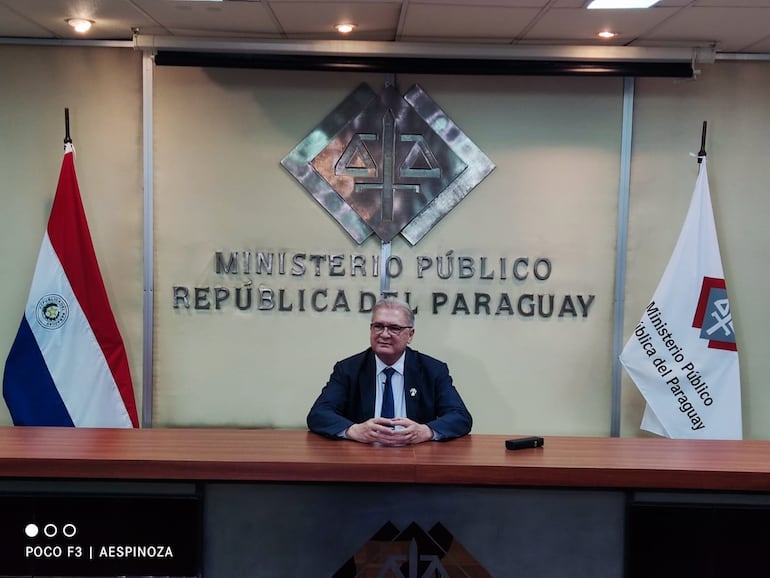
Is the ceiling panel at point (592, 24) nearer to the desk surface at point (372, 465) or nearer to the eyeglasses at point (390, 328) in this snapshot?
the eyeglasses at point (390, 328)

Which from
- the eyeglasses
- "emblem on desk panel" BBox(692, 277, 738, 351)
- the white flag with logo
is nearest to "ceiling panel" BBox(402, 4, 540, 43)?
the white flag with logo

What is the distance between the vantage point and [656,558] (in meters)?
2.11

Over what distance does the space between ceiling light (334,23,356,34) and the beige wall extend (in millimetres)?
349

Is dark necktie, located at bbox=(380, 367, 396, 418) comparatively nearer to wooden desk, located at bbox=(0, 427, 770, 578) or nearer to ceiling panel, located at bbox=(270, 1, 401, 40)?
wooden desk, located at bbox=(0, 427, 770, 578)

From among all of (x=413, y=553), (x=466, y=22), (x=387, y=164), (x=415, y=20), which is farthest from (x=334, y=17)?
(x=413, y=553)

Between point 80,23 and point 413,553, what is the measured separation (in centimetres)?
284

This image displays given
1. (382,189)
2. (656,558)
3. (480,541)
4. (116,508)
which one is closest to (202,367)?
(382,189)

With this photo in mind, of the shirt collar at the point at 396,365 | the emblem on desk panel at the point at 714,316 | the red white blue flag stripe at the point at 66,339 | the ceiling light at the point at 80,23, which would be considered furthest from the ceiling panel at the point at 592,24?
the red white blue flag stripe at the point at 66,339

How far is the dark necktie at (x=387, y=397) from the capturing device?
9.30ft

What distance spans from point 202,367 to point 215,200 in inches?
34.4

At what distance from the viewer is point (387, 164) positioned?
392 cm

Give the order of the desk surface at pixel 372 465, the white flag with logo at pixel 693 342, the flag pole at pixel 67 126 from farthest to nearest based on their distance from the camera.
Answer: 1. the white flag with logo at pixel 693 342
2. the flag pole at pixel 67 126
3. the desk surface at pixel 372 465

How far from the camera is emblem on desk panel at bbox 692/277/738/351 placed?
388 cm

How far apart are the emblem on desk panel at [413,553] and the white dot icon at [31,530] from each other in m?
0.86
